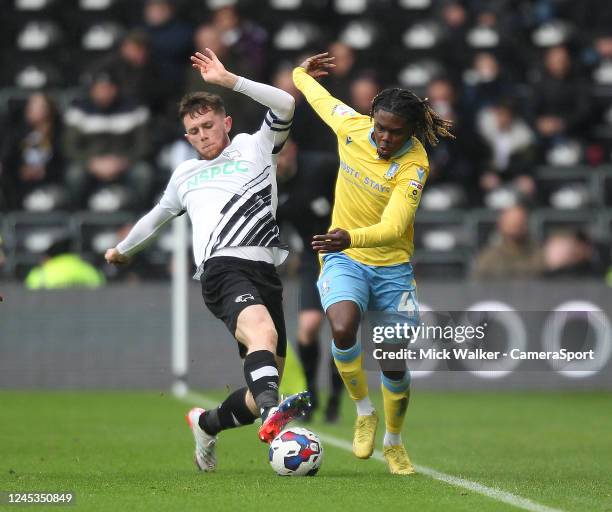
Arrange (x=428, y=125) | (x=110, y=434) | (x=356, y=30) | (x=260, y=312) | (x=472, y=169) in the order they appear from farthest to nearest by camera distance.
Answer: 1. (x=356, y=30)
2. (x=472, y=169)
3. (x=110, y=434)
4. (x=428, y=125)
5. (x=260, y=312)

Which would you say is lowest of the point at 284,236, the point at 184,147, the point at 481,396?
the point at 481,396

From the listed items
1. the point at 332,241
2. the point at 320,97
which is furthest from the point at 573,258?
the point at 332,241

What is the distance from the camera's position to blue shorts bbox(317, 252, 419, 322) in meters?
7.67

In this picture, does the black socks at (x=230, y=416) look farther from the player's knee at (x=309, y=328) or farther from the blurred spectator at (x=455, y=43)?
the blurred spectator at (x=455, y=43)

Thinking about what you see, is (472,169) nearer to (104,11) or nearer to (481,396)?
(481,396)

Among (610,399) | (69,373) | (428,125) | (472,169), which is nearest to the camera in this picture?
(428,125)

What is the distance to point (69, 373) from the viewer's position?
15.0 m

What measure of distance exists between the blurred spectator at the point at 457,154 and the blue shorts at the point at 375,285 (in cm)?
882

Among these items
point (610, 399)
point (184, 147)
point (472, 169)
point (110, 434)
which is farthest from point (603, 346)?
point (110, 434)

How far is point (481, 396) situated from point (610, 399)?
138cm

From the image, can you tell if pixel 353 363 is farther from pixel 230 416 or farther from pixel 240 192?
pixel 240 192

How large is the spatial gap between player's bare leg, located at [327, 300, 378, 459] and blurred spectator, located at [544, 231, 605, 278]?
8052mm

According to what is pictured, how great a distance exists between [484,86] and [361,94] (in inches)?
105

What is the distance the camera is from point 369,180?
302 inches
